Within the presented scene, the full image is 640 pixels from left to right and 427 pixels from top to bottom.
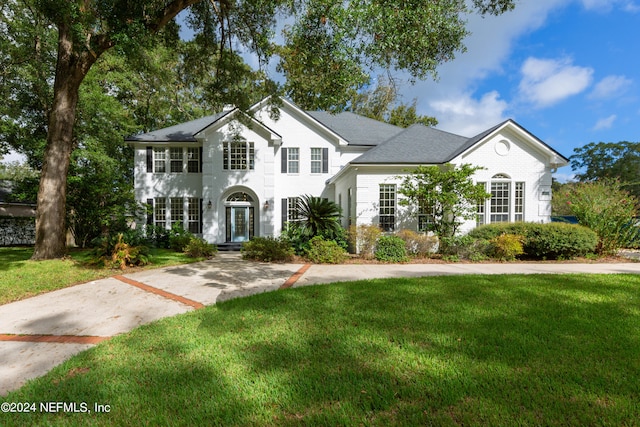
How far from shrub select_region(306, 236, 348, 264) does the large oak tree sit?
183 inches

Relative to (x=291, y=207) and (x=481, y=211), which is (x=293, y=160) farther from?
(x=481, y=211)

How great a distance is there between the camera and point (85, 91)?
632 inches

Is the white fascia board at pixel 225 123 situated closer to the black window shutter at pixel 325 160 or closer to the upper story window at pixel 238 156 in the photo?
the upper story window at pixel 238 156

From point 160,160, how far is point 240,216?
5550 mm

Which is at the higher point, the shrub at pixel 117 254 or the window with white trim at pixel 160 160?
the window with white trim at pixel 160 160

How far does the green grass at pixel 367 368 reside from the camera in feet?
6.95

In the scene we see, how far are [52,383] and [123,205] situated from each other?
39.3ft

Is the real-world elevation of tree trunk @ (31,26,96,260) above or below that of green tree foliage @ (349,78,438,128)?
below

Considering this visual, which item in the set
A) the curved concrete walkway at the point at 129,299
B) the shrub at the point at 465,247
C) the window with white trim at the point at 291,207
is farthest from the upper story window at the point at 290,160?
the shrub at the point at 465,247

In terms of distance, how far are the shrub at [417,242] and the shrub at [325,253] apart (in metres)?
2.71

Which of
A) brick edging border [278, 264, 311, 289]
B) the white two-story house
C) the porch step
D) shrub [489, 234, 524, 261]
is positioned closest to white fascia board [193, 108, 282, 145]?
the white two-story house

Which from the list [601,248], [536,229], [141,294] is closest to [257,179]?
[141,294]

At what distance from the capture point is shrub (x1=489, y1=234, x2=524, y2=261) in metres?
10.3

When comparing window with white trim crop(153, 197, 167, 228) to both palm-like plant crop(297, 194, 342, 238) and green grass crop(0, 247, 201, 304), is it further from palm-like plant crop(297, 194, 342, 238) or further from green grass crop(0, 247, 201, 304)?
palm-like plant crop(297, 194, 342, 238)
